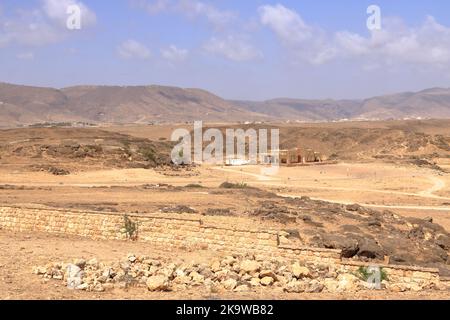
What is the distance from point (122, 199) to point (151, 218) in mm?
10161

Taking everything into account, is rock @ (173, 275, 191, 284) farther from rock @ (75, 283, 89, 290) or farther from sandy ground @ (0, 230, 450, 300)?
rock @ (75, 283, 89, 290)


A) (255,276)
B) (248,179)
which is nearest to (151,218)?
(255,276)

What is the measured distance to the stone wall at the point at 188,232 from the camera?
11.7 m

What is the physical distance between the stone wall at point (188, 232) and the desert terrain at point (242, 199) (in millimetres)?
341

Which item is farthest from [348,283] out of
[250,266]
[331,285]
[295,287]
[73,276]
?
[73,276]

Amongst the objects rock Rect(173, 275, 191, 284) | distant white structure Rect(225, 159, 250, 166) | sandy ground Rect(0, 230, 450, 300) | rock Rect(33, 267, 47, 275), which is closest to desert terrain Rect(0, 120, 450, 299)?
sandy ground Rect(0, 230, 450, 300)

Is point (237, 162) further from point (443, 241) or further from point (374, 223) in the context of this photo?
point (443, 241)

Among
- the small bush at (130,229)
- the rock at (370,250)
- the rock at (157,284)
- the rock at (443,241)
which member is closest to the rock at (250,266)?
the rock at (157,284)

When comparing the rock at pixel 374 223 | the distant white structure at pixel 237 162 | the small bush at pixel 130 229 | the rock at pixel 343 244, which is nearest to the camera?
the small bush at pixel 130 229

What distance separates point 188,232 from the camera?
13625mm

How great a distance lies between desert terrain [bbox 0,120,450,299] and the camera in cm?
1074

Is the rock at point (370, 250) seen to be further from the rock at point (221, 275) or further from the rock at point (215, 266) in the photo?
the rock at point (221, 275)

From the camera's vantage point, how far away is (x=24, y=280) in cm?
949
